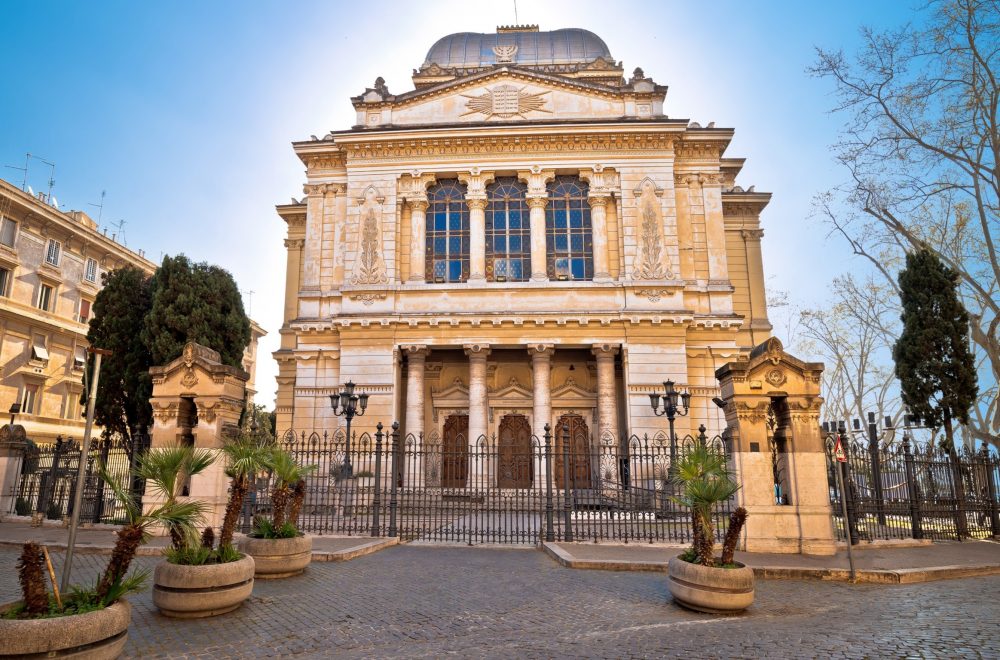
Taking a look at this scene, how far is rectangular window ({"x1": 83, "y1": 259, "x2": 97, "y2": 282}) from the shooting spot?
36.2 meters

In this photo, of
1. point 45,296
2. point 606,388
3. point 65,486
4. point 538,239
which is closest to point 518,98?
point 538,239

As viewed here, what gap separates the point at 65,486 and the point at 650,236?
22.1 m

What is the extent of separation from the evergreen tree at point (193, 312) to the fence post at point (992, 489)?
855 inches

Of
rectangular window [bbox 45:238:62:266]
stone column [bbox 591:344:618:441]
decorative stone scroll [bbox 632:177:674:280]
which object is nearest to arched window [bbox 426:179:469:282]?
stone column [bbox 591:344:618:441]

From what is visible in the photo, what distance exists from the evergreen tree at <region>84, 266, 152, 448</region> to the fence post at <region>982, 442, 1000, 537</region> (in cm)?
2417

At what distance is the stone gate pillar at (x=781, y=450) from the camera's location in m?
11.1

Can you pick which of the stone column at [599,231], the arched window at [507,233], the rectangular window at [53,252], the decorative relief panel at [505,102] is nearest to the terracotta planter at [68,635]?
the arched window at [507,233]

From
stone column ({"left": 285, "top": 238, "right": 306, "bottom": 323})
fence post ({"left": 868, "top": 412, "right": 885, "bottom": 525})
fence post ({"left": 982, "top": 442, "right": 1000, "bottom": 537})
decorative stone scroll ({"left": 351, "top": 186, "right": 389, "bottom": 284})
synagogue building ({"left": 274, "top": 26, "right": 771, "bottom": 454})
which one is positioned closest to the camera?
fence post ({"left": 868, "top": 412, "right": 885, "bottom": 525})

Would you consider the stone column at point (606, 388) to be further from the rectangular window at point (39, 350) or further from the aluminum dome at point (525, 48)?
the rectangular window at point (39, 350)

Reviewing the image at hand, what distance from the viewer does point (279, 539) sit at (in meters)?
8.97

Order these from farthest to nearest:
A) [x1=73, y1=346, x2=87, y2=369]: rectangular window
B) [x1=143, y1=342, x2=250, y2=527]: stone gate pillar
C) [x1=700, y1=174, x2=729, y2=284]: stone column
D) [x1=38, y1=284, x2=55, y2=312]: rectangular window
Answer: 1. [x1=73, y1=346, x2=87, y2=369]: rectangular window
2. [x1=38, y1=284, x2=55, y2=312]: rectangular window
3. [x1=700, y1=174, x2=729, y2=284]: stone column
4. [x1=143, y1=342, x2=250, y2=527]: stone gate pillar

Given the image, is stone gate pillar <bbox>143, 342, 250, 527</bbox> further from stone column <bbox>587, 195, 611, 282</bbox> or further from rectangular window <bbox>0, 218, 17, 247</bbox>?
rectangular window <bbox>0, 218, 17, 247</bbox>

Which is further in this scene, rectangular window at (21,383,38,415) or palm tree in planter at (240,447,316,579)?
rectangular window at (21,383,38,415)

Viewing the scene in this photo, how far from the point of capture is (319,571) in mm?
9508
